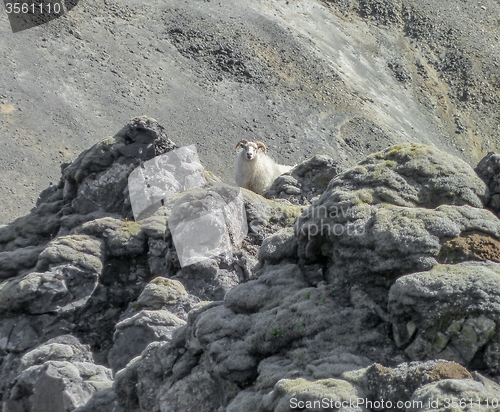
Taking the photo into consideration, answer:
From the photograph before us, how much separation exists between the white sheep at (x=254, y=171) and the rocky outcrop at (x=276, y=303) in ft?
23.8

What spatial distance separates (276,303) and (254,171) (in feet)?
44.6

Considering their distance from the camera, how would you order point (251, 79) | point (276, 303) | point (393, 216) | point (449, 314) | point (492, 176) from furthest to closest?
point (251, 79)
point (492, 176)
point (276, 303)
point (393, 216)
point (449, 314)

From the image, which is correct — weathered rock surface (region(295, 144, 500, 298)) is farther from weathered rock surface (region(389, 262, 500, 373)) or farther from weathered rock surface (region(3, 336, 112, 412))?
weathered rock surface (region(3, 336, 112, 412))

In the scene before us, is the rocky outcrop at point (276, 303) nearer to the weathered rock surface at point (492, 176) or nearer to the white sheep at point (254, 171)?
the weathered rock surface at point (492, 176)

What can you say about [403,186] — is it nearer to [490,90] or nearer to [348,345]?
[348,345]

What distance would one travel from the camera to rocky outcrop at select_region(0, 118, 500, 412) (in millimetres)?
7227

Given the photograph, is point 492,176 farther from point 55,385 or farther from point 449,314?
point 55,385

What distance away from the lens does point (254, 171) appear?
2256 centimetres

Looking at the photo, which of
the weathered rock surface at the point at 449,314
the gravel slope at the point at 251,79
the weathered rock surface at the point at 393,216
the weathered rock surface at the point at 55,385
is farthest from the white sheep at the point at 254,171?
the gravel slope at the point at 251,79

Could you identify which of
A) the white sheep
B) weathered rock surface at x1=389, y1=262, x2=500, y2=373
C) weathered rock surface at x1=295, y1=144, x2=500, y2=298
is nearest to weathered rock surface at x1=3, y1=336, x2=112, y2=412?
weathered rock surface at x1=295, y1=144, x2=500, y2=298

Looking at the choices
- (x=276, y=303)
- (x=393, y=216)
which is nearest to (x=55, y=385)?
(x=276, y=303)

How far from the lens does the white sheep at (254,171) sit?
22484 millimetres

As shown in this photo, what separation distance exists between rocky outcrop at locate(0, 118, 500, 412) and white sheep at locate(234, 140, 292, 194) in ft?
23.8

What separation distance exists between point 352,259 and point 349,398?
243cm
